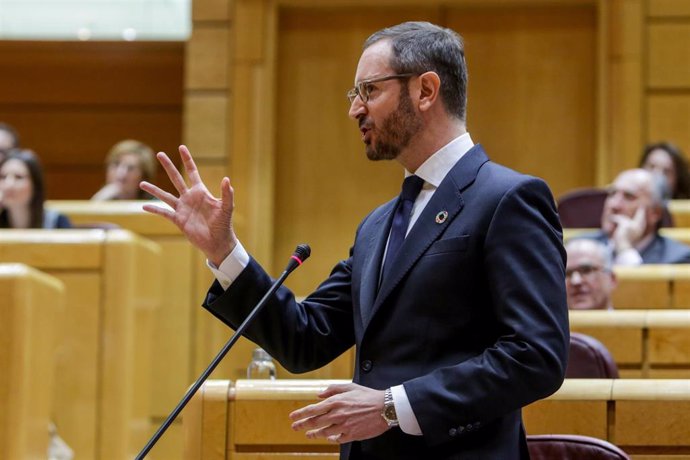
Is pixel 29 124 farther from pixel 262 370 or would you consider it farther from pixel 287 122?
pixel 262 370

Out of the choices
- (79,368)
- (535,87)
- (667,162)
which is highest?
(535,87)

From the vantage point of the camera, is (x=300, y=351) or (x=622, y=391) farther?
(x=622, y=391)

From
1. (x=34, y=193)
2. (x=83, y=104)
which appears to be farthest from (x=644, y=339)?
(x=83, y=104)

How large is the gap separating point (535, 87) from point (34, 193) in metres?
2.20

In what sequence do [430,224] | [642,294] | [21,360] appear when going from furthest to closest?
[642,294]
[21,360]
[430,224]

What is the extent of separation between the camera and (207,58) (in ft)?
15.8

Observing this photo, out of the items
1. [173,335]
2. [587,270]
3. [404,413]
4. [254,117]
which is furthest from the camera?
[254,117]

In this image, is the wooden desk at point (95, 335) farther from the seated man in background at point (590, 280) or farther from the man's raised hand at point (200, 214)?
the man's raised hand at point (200, 214)

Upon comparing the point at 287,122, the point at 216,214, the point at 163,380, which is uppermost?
the point at 287,122

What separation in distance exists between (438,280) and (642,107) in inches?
142

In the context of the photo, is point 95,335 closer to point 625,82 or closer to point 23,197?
point 23,197

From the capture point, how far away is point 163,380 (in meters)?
3.43

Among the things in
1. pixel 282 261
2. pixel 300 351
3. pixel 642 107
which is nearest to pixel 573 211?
pixel 642 107

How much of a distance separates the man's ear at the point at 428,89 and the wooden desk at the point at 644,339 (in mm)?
1240
